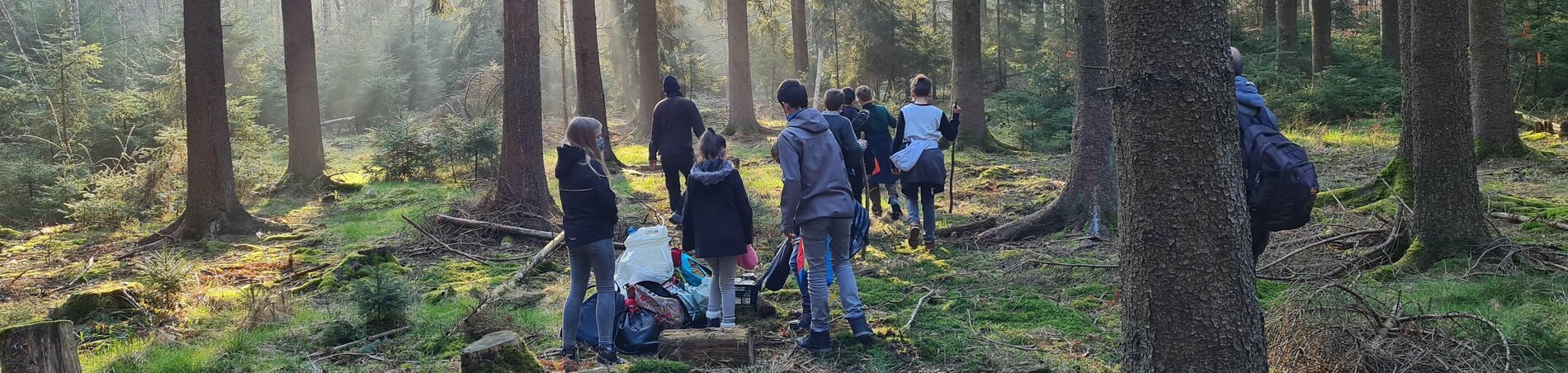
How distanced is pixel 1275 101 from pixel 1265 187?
16.6m

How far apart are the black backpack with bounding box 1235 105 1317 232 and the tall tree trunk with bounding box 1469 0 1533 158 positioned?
9168 mm

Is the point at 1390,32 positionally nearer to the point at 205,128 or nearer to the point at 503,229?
the point at 503,229

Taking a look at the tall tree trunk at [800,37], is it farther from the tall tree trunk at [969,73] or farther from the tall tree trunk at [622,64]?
the tall tree trunk at [969,73]

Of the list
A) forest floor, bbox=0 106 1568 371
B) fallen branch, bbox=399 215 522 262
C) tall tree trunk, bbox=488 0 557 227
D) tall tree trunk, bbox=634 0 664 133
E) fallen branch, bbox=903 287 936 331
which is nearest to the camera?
forest floor, bbox=0 106 1568 371

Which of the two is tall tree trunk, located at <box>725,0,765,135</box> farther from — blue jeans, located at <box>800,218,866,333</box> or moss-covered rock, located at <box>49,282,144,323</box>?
blue jeans, located at <box>800,218,866,333</box>

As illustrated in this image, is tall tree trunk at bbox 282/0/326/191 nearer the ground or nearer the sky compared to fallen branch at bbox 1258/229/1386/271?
nearer the sky

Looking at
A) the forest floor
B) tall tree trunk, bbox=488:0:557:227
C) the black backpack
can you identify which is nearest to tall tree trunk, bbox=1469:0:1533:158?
the forest floor

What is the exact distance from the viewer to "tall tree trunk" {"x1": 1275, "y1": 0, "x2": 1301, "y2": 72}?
20.3 metres

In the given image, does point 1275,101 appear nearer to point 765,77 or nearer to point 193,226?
point 193,226

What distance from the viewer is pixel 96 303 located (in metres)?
7.61

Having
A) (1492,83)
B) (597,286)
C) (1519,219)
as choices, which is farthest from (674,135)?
(1492,83)

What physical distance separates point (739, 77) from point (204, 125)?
14.6 metres

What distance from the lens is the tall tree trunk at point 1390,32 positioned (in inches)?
817

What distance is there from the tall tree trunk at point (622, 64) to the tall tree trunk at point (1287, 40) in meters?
19.0
